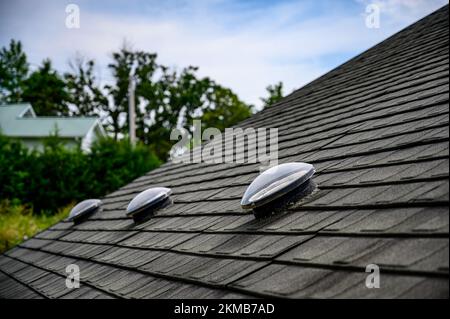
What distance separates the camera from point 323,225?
5.26ft

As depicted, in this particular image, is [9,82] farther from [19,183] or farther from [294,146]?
[294,146]

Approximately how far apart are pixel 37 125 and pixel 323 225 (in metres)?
30.5

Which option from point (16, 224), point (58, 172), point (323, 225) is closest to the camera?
point (323, 225)

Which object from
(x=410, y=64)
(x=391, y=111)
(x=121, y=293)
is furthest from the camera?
(x=410, y=64)

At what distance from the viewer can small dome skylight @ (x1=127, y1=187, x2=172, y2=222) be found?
344 centimetres

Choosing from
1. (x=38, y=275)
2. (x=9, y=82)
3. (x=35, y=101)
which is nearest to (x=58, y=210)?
(x=38, y=275)

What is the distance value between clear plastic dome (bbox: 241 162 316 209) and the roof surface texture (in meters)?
0.10

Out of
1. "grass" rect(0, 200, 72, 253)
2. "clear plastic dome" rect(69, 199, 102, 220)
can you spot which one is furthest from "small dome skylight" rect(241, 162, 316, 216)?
"grass" rect(0, 200, 72, 253)

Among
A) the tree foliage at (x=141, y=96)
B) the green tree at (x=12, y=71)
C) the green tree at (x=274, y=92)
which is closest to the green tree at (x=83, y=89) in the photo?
the tree foliage at (x=141, y=96)

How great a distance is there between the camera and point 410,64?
3.58 meters

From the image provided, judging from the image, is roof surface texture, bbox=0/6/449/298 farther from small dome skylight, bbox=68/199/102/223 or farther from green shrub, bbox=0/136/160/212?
green shrub, bbox=0/136/160/212

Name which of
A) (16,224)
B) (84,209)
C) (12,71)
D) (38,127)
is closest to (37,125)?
(38,127)

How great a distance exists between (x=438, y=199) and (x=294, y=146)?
205 centimetres

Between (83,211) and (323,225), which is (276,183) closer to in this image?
(323,225)
